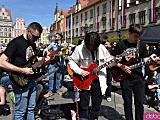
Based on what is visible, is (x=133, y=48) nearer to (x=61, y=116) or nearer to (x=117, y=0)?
(x=61, y=116)

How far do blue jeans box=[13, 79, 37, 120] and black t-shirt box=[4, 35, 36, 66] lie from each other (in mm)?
377

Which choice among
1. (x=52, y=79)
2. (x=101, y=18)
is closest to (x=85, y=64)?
(x=52, y=79)

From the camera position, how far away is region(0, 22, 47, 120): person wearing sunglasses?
332cm

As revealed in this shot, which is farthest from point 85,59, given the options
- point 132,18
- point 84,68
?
point 132,18

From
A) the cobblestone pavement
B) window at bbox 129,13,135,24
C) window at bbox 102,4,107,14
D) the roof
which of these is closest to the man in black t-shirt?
the cobblestone pavement

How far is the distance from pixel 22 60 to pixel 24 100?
24.0 inches

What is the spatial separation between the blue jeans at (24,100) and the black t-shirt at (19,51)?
0.38 m

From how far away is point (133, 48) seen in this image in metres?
4.07

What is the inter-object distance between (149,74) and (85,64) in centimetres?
349

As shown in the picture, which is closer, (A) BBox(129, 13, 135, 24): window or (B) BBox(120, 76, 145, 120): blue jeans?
(B) BBox(120, 76, 145, 120): blue jeans

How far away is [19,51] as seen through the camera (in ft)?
11.2

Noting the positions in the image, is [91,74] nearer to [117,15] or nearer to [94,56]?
[94,56]

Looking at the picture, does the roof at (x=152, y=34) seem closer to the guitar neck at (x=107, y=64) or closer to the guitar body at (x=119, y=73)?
the guitar body at (x=119, y=73)

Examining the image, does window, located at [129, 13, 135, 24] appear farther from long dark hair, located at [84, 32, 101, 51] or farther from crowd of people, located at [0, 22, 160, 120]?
long dark hair, located at [84, 32, 101, 51]
